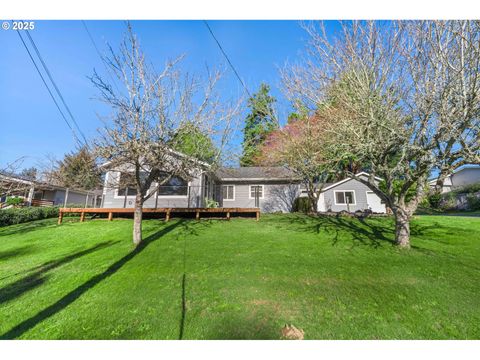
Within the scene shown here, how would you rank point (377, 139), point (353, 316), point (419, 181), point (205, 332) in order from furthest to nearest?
point (419, 181) < point (377, 139) < point (353, 316) < point (205, 332)

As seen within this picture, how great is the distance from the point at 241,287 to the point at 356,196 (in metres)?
16.5

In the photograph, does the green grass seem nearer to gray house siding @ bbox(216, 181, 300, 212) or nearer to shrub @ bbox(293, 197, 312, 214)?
shrub @ bbox(293, 197, 312, 214)

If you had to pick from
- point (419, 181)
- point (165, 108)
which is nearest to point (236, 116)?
point (165, 108)

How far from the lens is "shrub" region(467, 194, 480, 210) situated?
1824cm

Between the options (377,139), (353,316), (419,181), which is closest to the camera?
(353,316)

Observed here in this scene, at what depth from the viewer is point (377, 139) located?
5180 millimetres

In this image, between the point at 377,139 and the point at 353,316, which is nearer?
the point at 353,316

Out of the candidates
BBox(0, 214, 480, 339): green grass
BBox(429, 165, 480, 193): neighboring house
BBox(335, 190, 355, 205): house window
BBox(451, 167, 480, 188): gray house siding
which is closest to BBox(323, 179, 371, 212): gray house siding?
BBox(335, 190, 355, 205): house window

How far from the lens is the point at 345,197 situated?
1728 cm

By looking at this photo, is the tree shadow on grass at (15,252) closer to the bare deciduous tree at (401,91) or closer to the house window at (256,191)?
the bare deciduous tree at (401,91)

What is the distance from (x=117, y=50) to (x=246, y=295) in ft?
22.2

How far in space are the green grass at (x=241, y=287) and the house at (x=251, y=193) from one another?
4.89 meters

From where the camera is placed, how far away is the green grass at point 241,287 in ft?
8.60
